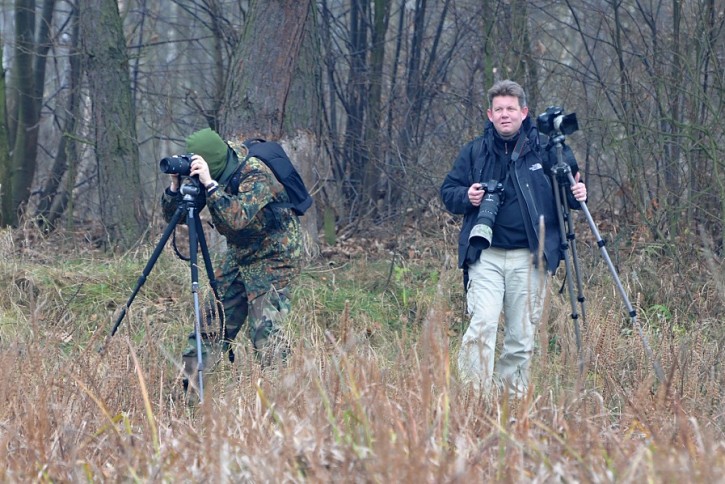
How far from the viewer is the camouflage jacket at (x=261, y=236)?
534cm

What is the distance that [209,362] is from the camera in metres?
5.14

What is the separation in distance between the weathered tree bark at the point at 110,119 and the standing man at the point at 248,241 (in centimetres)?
462

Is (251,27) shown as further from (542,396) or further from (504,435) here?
(504,435)

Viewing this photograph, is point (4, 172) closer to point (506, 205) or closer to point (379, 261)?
point (379, 261)

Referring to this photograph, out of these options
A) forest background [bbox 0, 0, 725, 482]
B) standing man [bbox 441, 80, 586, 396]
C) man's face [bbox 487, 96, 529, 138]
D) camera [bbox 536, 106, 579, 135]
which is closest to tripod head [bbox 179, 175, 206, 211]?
forest background [bbox 0, 0, 725, 482]

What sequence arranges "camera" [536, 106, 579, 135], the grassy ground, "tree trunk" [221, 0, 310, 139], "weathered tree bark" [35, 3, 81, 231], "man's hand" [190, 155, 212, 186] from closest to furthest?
1. the grassy ground
2. "man's hand" [190, 155, 212, 186]
3. "camera" [536, 106, 579, 135]
4. "tree trunk" [221, 0, 310, 139]
5. "weathered tree bark" [35, 3, 81, 231]

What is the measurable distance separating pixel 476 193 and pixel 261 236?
4.21ft

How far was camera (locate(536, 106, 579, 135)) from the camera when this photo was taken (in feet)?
17.9

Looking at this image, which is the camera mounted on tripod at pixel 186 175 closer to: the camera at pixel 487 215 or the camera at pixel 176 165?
the camera at pixel 176 165

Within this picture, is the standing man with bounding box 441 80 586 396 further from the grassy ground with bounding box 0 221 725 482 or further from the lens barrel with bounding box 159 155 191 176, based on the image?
the lens barrel with bounding box 159 155 191 176

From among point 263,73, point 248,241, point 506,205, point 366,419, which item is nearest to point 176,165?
point 248,241

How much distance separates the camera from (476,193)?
5312mm

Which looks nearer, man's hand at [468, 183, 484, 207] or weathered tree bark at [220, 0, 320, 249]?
man's hand at [468, 183, 484, 207]

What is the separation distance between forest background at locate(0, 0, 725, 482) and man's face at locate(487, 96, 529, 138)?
1025 millimetres
